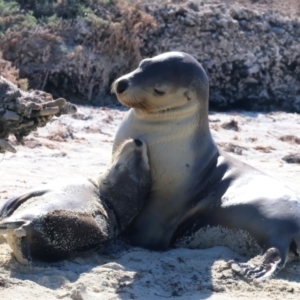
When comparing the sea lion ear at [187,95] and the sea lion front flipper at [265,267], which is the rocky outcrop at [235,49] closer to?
the sea lion ear at [187,95]

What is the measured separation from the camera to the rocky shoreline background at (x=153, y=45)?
14.9 metres

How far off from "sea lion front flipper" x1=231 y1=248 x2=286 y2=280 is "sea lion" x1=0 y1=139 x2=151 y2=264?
91cm

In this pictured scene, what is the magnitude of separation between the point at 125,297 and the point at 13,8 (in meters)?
13.4

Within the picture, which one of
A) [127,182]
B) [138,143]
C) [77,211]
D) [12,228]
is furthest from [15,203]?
[138,143]

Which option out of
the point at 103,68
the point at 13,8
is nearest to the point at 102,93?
the point at 103,68

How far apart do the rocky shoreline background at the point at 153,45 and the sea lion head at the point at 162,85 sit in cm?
811

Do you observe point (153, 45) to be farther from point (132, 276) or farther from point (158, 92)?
point (132, 276)

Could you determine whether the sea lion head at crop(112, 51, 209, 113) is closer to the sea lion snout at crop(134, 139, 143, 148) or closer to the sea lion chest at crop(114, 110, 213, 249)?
the sea lion chest at crop(114, 110, 213, 249)

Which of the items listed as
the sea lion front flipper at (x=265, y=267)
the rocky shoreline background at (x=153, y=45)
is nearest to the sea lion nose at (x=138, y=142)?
the sea lion front flipper at (x=265, y=267)

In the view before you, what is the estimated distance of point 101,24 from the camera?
1609 centimetres

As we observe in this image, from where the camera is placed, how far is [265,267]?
5.10 meters

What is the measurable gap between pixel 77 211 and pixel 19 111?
1.01m

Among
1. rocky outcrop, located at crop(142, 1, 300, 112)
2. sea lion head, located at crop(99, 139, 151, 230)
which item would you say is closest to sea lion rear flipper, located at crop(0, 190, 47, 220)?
sea lion head, located at crop(99, 139, 151, 230)

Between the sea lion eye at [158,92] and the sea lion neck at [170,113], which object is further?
the sea lion neck at [170,113]
